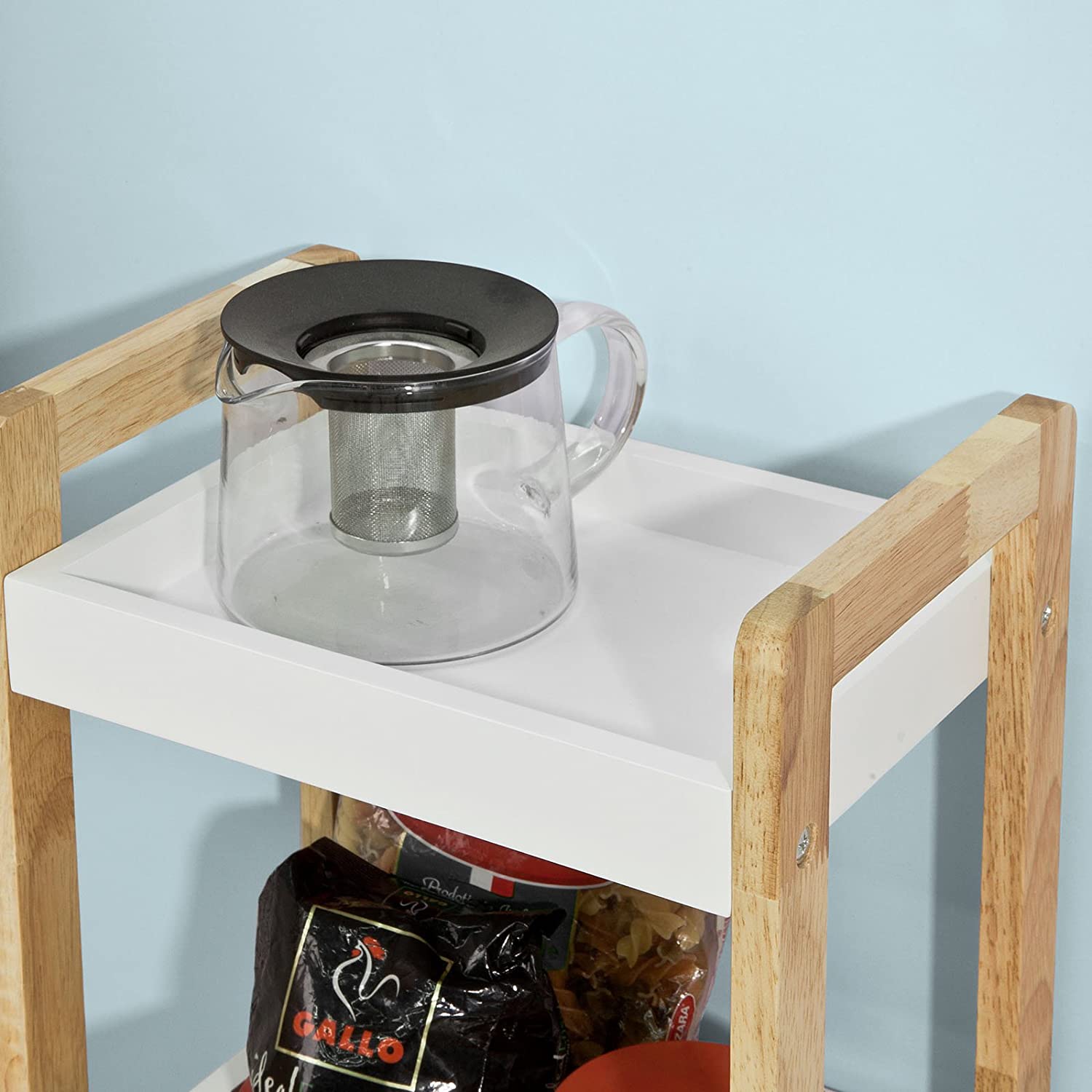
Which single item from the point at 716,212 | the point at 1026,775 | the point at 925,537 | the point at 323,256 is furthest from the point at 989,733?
the point at 323,256

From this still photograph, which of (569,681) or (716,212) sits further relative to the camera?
(716,212)

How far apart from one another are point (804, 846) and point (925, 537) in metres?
0.14

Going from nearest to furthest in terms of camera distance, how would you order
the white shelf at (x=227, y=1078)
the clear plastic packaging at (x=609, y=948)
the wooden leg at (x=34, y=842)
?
the wooden leg at (x=34, y=842) < the clear plastic packaging at (x=609, y=948) < the white shelf at (x=227, y=1078)

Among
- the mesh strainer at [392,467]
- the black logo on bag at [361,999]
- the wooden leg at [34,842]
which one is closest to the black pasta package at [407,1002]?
the black logo on bag at [361,999]

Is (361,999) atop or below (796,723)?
below

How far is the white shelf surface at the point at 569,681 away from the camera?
2.29 ft

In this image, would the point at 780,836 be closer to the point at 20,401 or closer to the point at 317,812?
the point at 20,401

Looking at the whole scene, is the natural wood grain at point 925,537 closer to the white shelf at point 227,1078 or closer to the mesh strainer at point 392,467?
the mesh strainer at point 392,467

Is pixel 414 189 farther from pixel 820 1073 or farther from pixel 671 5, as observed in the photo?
pixel 820 1073

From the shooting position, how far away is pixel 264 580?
0.87 m

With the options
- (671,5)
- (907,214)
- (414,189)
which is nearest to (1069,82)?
(907,214)

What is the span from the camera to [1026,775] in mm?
884

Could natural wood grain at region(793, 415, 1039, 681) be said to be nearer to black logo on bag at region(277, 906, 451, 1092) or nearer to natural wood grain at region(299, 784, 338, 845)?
black logo on bag at region(277, 906, 451, 1092)

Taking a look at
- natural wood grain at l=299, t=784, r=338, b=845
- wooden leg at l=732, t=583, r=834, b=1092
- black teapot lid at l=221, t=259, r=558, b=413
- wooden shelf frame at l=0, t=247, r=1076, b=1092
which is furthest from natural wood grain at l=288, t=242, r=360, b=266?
wooden leg at l=732, t=583, r=834, b=1092
